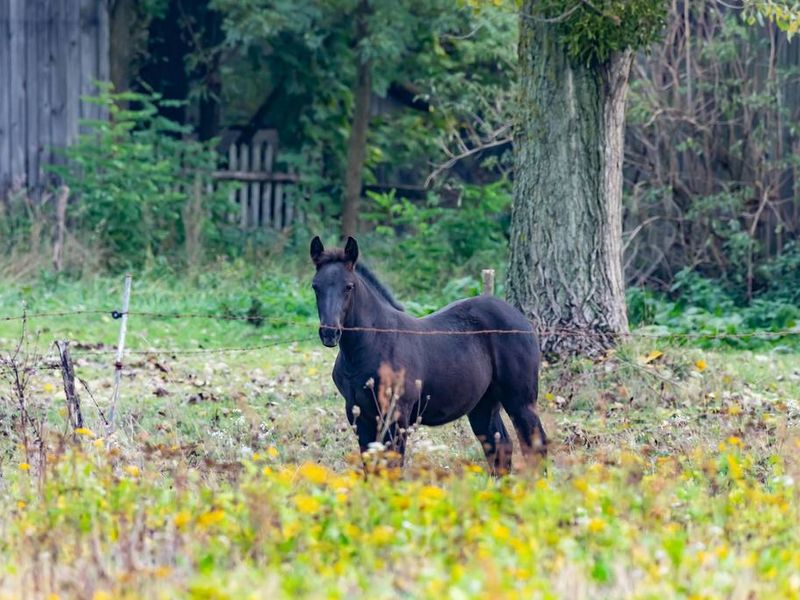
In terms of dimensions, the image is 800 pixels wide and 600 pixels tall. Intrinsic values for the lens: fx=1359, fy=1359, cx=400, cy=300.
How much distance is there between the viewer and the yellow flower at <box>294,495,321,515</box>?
5.39 m

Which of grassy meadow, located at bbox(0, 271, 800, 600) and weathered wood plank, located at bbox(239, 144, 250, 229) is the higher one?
weathered wood plank, located at bbox(239, 144, 250, 229)

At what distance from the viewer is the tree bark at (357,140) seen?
19350mm

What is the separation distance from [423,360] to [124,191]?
10618 mm

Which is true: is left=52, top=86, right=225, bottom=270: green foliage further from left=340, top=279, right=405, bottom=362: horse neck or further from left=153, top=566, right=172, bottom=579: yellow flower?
left=153, top=566, right=172, bottom=579: yellow flower

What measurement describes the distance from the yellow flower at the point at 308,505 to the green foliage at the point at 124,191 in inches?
490

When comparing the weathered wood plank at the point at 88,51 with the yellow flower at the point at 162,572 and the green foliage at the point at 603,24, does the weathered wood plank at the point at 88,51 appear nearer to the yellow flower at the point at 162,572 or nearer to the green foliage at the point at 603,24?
the green foliage at the point at 603,24

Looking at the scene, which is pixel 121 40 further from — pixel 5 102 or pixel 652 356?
pixel 652 356

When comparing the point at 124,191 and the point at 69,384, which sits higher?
the point at 124,191

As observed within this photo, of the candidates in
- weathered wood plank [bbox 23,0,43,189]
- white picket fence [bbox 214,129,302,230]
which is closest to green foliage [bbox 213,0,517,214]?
white picket fence [bbox 214,129,302,230]

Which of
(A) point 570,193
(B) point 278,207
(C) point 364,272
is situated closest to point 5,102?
(B) point 278,207

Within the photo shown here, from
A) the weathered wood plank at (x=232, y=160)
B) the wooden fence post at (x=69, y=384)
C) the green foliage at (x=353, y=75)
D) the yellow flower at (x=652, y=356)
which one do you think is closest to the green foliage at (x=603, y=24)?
the yellow flower at (x=652, y=356)

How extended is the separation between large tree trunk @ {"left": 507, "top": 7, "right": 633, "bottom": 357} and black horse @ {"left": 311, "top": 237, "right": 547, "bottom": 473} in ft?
8.73

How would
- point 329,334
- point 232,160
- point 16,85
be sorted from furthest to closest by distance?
point 232,160
point 16,85
point 329,334

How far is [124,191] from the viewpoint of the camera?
18.2 m
